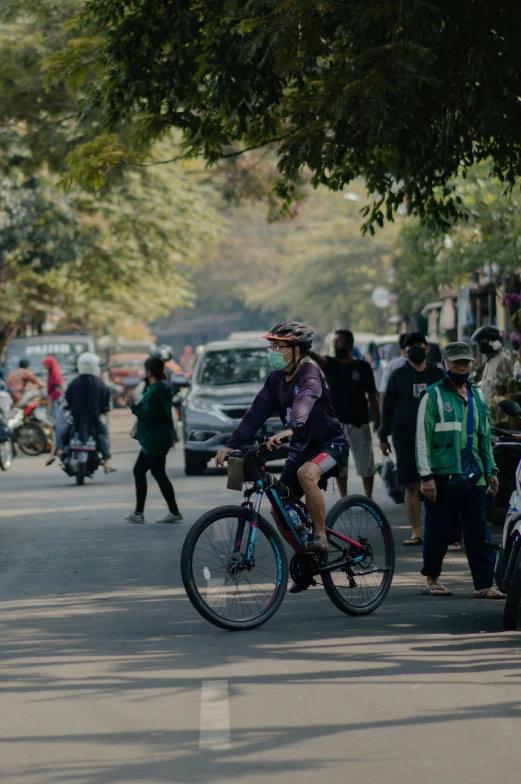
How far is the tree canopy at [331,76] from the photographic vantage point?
1089 cm

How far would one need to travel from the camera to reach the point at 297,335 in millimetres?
9023

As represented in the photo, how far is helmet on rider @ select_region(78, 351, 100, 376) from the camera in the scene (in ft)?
62.0

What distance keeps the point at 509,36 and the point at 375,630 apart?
4855 mm

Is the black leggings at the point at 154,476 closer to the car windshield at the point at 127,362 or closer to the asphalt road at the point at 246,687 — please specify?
the asphalt road at the point at 246,687

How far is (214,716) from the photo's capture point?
6.45 meters

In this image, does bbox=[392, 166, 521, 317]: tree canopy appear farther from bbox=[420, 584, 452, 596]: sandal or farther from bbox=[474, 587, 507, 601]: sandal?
bbox=[474, 587, 507, 601]: sandal

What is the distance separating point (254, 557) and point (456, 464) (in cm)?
163

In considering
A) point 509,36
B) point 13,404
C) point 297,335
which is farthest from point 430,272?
point 297,335

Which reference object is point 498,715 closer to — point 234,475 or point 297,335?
point 234,475

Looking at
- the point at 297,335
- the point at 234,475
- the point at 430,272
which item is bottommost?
the point at 234,475

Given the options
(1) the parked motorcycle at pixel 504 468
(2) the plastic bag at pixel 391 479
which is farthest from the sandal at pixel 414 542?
(2) the plastic bag at pixel 391 479

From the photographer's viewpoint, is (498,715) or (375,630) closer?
(498,715)

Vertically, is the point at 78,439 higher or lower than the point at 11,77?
lower

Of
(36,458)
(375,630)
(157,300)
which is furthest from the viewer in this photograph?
(157,300)
